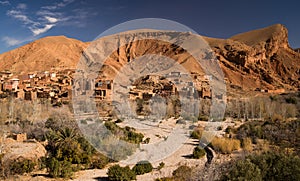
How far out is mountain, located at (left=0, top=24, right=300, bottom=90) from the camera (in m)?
62.5

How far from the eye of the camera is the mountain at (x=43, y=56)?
6786 cm

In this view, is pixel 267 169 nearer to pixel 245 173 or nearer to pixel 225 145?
pixel 245 173

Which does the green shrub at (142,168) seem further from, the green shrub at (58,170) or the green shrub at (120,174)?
the green shrub at (58,170)

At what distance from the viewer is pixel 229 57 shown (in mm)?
69188

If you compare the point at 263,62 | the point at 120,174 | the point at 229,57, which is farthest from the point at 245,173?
the point at 263,62

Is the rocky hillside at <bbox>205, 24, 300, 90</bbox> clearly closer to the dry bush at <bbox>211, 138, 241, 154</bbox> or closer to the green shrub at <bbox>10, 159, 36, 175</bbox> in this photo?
the dry bush at <bbox>211, 138, 241, 154</bbox>

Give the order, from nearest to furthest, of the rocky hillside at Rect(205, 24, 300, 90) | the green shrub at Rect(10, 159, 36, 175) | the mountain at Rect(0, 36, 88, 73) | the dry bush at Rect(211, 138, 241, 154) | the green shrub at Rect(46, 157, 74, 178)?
the green shrub at Rect(46, 157, 74, 178)
the green shrub at Rect(10, 159, 36, 175)
the dry bush at Rect(211, 138, 241, 154)
the rocky hillside at Rect(205, 24, 300, 90)
the mountain at Rect(0, 36, 88, 73)

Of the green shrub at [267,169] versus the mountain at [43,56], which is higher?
the mountain at [43,56]

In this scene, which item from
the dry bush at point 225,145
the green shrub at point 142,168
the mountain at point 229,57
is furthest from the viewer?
the mountain at point 229,57

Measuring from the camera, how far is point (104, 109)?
2986 centimetres

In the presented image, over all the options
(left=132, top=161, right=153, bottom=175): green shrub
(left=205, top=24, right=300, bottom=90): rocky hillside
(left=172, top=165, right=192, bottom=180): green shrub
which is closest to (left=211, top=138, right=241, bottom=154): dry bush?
(left=132, top=161, right=153, bottom=175): green shrub

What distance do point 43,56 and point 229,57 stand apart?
4844 cm

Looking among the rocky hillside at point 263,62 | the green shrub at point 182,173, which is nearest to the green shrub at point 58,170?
the green shrub at point 182,173

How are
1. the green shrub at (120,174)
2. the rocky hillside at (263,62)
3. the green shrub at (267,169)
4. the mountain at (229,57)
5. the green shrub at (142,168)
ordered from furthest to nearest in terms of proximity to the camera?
the mountain at (229,57)
the rocky hillside at (263,62)
the green shrub at (142,168)
the green shrub at (120,174)
the green shrub at (267,169)
